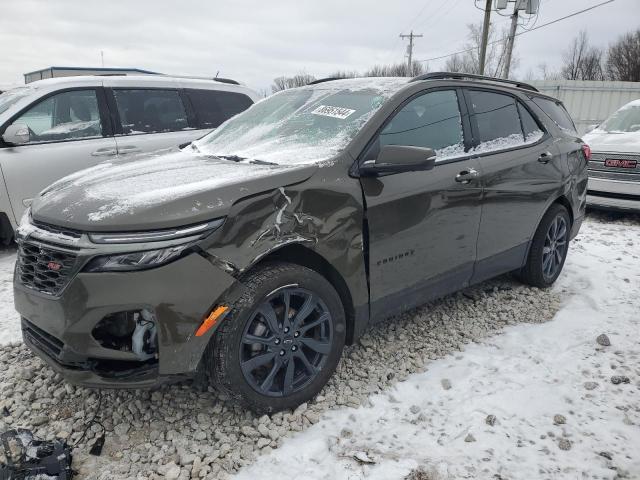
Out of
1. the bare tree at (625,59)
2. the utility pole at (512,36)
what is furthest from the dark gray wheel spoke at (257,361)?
the bare tree at (625,59)

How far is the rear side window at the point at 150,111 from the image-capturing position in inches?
224

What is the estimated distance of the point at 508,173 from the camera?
358cm

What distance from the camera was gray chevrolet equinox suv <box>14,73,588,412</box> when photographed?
6.93 feet

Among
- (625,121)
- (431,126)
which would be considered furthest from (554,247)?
(625,121)

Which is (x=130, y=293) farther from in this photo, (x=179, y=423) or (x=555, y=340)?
(x=555, y=340)

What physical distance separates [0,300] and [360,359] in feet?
10.1

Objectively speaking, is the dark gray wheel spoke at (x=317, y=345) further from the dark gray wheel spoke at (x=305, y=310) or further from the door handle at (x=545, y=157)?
the door handle at (x=545, y=157)

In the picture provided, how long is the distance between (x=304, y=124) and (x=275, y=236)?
1.06m

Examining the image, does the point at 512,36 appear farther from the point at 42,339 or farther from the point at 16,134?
the point at 42,339

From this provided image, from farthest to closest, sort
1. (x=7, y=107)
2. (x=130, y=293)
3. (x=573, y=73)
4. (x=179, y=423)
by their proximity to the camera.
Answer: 1. (x=573, y=73)
2. (x=7, y=107)
3. (x=179, y=423)
4. (x=130, y=293)

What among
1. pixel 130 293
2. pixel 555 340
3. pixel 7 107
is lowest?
pixel 555 340

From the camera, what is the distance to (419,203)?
2.92m

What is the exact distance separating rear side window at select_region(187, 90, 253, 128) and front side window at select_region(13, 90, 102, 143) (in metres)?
1.24

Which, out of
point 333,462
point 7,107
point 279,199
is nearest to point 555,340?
point 333,462
